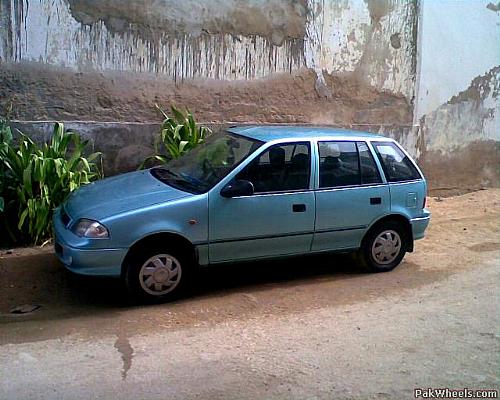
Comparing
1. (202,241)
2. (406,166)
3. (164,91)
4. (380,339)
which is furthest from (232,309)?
(164,91)

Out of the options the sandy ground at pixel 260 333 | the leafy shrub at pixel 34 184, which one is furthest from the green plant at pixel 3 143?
the sandy ground at pixel 260 333

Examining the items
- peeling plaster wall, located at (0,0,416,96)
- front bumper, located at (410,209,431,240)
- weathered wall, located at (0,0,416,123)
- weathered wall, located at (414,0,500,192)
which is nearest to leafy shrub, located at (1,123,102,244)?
weathered wall, located at (0,0,416,123)

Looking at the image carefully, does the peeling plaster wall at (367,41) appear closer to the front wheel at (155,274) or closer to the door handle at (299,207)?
the door handle at (299,207)

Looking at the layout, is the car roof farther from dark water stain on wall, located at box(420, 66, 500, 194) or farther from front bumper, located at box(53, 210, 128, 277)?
dark water stain on wall, located at box(420, 66, 500, 194)

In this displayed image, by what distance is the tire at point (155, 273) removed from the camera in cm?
515

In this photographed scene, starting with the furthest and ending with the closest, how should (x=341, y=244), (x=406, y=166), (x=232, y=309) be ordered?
(x=406, y=166), (x=341, y=244), (x=232, y=309)

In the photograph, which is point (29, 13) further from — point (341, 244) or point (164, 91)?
point (341, 244)

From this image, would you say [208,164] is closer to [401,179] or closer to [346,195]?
[346,195]

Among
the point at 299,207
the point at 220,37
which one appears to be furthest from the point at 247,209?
the point at 220,37

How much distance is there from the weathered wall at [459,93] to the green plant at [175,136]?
445cm

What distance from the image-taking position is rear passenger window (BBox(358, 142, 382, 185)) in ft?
20.5

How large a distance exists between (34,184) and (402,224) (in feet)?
13.8

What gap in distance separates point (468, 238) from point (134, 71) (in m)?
5.12

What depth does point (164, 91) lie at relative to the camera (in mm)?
8219
